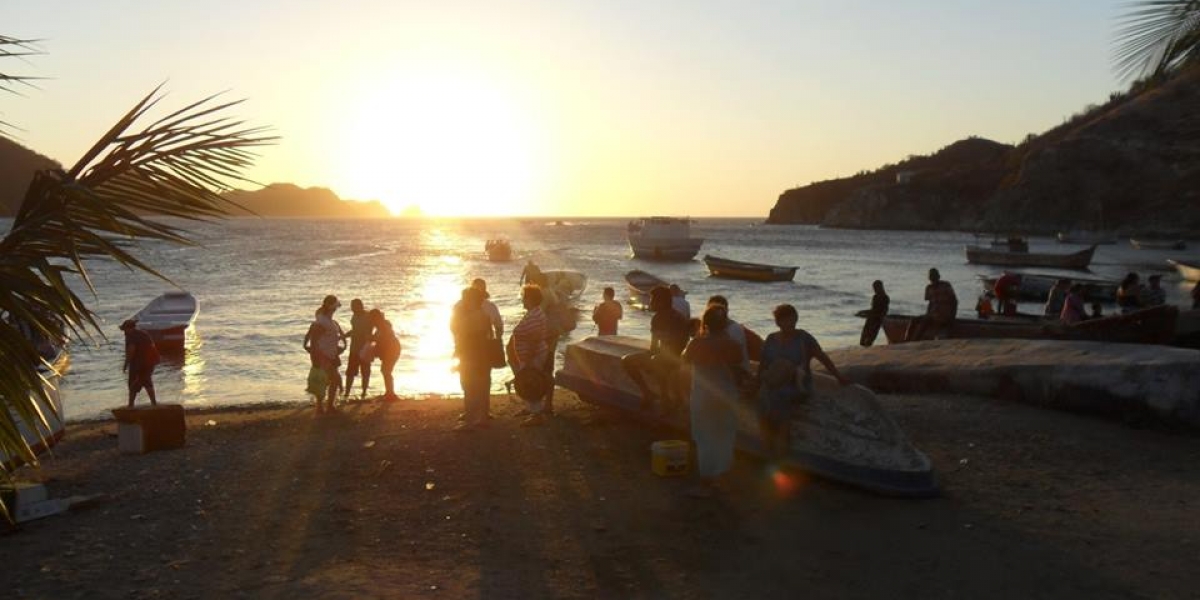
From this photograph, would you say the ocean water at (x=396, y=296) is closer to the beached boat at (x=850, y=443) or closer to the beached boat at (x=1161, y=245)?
the beached boat at (x=1161, y=245)

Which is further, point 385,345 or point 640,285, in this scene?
point 640,285

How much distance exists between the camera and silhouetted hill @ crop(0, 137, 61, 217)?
199 inches

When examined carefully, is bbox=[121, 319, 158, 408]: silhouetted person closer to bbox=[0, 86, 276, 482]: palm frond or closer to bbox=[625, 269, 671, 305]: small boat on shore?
bbox=[0, 86, 276, 482]: palm frond

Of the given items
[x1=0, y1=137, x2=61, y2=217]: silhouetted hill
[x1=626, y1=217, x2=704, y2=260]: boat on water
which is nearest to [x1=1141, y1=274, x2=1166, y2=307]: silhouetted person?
[x1=0, y1=137, x2=61, y2=217]: silhouetted hill

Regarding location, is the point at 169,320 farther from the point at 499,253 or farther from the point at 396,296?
the point at 499,253

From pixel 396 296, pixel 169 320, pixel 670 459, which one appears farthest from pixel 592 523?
pixel 396 296

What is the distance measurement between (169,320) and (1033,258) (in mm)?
61626

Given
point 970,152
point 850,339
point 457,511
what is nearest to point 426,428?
point 457,511

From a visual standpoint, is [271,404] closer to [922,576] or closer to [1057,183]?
[922,576]

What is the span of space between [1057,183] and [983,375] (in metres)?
120

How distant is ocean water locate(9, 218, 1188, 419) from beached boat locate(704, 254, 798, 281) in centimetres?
106

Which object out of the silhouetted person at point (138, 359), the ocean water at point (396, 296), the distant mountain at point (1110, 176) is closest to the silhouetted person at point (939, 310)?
the ocean water at point (396, 296)

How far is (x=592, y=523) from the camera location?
8102mm

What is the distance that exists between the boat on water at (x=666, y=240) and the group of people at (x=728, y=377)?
69.8 meters
